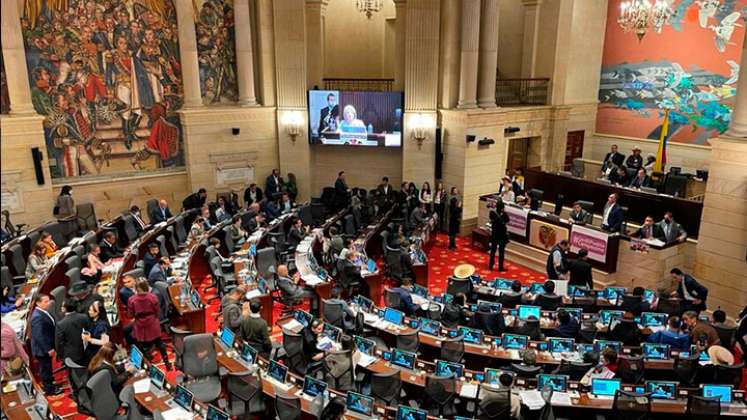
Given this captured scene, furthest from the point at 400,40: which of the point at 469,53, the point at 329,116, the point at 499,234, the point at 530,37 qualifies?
the point at 499,234

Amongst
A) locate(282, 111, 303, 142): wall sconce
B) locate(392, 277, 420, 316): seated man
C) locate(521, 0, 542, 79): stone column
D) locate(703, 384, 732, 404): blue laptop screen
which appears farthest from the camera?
locate(521, 0, 542, 79): stone column

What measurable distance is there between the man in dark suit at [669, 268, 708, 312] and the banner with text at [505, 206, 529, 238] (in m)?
4.79

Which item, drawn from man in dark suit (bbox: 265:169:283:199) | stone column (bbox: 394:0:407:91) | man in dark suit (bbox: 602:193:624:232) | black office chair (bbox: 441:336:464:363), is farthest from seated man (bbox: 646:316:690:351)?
man in dark suit (bbox: 265:169:283:199)

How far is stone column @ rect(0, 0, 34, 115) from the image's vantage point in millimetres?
14797

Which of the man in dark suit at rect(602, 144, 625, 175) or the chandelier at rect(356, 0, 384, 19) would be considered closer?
the man in dark suit at rect(602, 144, 625, 175)

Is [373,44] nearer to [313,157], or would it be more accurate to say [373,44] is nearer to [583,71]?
[313,157]

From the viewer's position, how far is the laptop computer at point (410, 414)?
6.65 metres

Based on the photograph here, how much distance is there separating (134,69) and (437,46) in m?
9.08

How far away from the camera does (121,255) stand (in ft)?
43.9

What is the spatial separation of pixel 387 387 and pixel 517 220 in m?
8.98

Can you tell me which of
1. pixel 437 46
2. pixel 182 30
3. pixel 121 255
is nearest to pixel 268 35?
pixel 182 30

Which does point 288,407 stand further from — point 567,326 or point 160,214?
point 160,214

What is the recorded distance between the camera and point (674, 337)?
9.00 meters

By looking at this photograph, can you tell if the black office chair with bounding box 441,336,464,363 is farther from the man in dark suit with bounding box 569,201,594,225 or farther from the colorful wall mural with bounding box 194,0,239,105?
the colorful wall mural with bounding box 194,0,239,105
